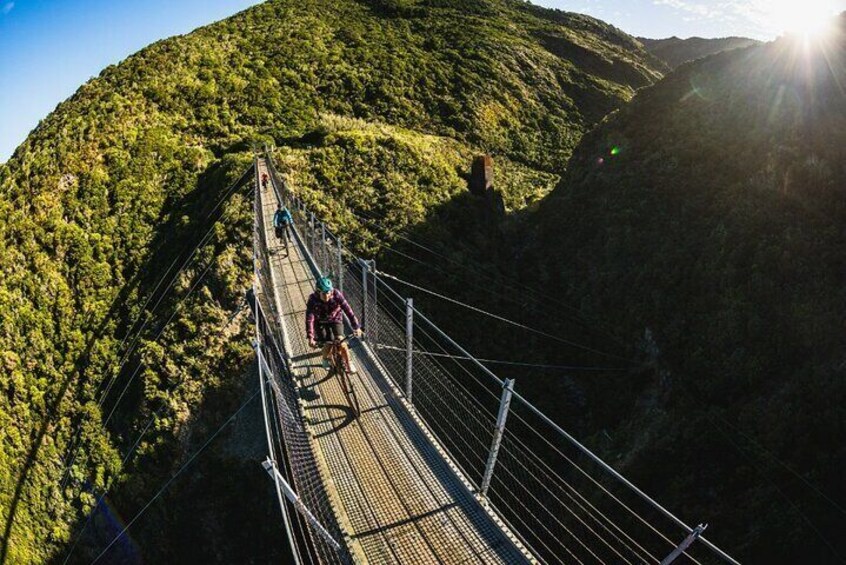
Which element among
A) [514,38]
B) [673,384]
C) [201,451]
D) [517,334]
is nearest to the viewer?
[673,384]

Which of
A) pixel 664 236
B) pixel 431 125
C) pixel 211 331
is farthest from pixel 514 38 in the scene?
pixel 211 331

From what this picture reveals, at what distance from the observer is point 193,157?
2703 centimetres

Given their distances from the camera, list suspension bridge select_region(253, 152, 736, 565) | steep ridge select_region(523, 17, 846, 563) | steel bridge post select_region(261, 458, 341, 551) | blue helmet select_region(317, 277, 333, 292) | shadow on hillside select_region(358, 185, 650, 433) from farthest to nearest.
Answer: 1. shadow on hillside select_region(358, 185, 650, 433)
2. steep ridge select_region(523, 17, 846, 563)
3. blue helmet select_region(317, 277, 333, 292)
4. suspension bridge select_region(253, 152, 736, 565)
5. steel bridge post select_region(261, 458, 341, 551)

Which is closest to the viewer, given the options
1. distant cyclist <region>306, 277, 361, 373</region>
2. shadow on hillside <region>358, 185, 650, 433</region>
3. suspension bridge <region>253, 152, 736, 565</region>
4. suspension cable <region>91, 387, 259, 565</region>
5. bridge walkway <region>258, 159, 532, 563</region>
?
suspension bridge <region>253, 152, 736, 565</region>

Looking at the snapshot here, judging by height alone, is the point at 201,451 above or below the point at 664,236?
below

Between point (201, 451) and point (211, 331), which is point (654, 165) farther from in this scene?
point (201, 451)

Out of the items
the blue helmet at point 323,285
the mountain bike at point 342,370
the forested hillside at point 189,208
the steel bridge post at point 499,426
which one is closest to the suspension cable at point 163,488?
the forested hillside at point 189,208

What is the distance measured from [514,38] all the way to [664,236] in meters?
41.2

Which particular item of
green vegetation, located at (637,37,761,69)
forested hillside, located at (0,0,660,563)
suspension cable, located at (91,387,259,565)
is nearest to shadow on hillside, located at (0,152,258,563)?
forested hillside, located at (0,0,660,563)

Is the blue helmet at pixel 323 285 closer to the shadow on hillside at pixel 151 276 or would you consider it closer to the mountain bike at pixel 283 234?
the mountain bike at pixel 283 234

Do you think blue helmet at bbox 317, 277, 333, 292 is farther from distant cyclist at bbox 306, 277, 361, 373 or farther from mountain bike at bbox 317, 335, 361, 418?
mountain bike at bbox 317, 335, 361, 418

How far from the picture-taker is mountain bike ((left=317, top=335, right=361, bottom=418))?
697cm

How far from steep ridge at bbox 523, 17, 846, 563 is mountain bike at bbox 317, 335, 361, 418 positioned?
7520 mm

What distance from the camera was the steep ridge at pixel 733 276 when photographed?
9.16 metres
